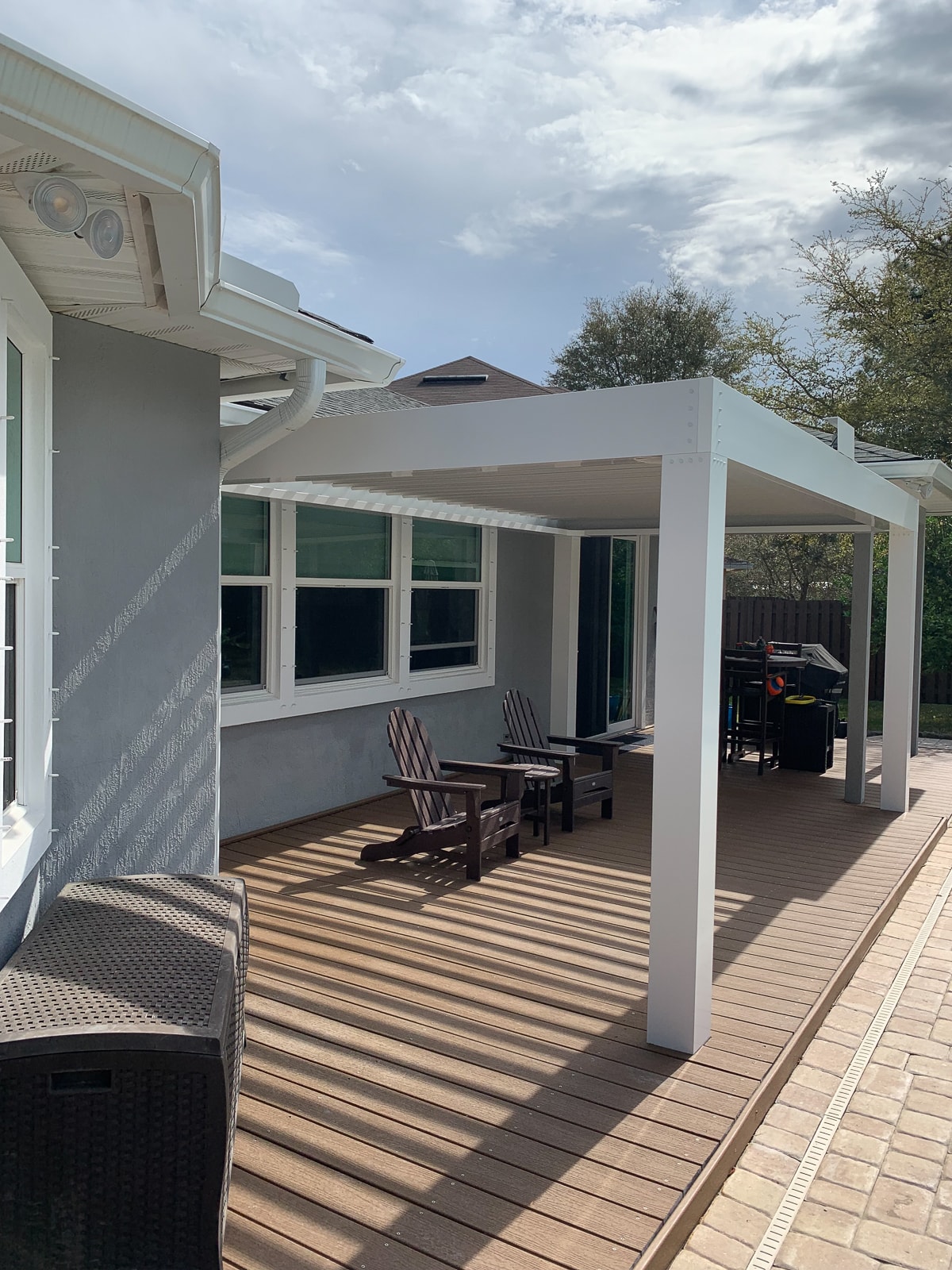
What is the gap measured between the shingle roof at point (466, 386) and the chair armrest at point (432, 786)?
5.10m

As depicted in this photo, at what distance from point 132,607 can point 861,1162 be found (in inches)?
118

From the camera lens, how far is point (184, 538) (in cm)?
363

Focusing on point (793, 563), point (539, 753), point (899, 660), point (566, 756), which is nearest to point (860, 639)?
point (899, 660)

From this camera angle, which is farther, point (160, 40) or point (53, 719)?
point (160, 40)

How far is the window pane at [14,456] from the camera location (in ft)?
8.75

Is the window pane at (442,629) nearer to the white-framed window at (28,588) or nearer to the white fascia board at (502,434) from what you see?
the white fascia board at (502,434)

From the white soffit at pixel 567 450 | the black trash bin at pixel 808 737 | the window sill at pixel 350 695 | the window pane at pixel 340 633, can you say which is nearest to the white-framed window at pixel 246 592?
the window sill at pixel 350 695

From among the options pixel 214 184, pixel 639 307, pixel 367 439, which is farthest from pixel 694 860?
pixel 639 307

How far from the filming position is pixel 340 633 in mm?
6750

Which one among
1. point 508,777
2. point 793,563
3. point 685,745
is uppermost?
point 793,563

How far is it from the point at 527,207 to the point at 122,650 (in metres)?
A: 42.9

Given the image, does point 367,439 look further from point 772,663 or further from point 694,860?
point 772,663

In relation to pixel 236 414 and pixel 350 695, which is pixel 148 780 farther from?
pixel 350 695

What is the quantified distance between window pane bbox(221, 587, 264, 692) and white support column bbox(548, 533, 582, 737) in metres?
3.74
